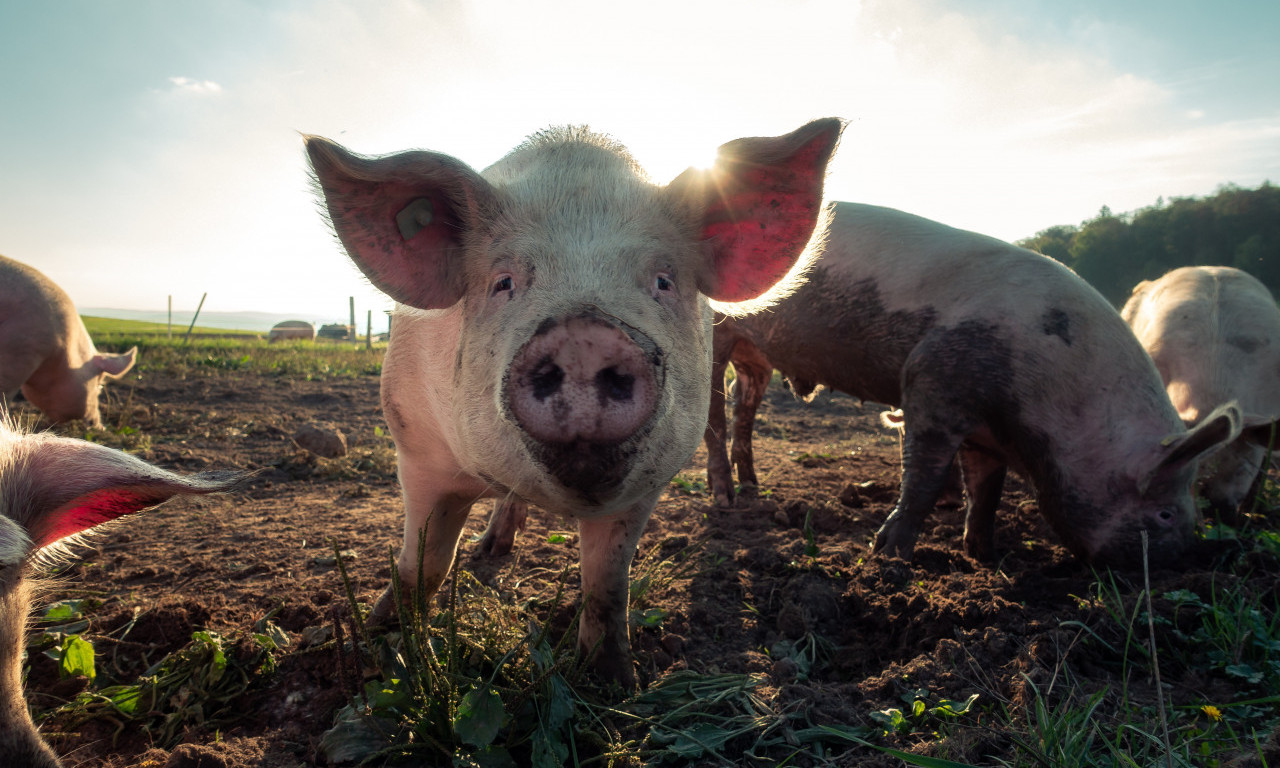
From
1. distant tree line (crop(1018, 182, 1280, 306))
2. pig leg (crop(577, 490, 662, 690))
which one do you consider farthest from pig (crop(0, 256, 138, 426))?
distant tree line (crop(1018, 182, 1280, 306))

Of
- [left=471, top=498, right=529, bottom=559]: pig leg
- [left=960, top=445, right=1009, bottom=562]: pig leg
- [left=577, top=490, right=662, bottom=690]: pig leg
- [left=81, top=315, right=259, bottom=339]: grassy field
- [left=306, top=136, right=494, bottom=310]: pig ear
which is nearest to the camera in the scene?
[left=306, top=136, right=494, bottom=310]: pig ear

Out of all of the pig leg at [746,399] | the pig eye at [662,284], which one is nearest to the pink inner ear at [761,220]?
the pig eye at [662,284]

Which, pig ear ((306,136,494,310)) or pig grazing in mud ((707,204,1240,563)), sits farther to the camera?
pig grazing in mud ((707,204,1240,563))

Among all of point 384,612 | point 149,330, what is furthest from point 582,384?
point 149,330

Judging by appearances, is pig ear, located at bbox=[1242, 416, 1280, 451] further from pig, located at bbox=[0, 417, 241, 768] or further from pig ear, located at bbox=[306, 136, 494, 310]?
pig, located at bbox=[0, 417, 241, 768]

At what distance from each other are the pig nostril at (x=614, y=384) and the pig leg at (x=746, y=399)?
4231 mm

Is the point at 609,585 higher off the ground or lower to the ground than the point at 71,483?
lower

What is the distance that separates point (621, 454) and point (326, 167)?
1.16 meters

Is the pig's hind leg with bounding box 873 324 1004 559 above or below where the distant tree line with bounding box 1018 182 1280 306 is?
below

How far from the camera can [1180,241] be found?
21297mm

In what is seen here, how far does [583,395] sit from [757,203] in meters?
1.15

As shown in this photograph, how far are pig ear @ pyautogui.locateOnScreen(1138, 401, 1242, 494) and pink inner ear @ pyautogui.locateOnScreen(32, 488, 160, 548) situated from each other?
3685mm

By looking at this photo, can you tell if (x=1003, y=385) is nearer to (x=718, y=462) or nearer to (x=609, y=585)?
(x=718, y=462)

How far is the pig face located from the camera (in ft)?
4.98
